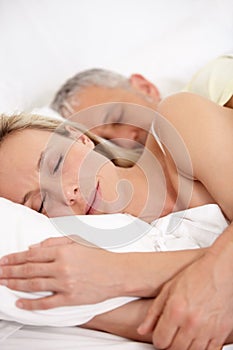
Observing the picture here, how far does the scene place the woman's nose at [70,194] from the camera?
1082 mm

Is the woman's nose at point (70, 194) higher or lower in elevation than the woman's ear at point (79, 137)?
lower

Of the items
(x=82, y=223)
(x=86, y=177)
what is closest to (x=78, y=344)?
(x=82, y=223)

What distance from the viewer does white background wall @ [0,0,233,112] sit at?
1.86m

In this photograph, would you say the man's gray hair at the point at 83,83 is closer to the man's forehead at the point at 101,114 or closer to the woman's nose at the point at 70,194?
the man's forehead at the point at 101,114

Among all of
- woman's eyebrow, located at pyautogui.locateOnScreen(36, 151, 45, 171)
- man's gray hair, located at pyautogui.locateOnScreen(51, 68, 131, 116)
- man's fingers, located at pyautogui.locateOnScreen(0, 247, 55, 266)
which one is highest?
woman's eyebrow, located at pyautogui.locateOnScreen(36, 151, 45, 171)

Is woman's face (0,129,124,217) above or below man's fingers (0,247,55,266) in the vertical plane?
above

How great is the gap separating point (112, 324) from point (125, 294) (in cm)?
7

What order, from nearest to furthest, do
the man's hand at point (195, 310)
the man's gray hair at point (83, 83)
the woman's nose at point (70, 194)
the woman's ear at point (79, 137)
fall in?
the man's hand at point (195, 310) < the woman's nose at point (70, 194) < the woman's ear at point (79, 137) < the man's gray hair at point (83, 83)

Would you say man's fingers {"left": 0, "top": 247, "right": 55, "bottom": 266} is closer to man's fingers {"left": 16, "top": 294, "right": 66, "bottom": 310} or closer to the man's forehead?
man's fingers {"left": 16, "top": 294, "right": 66, "bottom": 310}

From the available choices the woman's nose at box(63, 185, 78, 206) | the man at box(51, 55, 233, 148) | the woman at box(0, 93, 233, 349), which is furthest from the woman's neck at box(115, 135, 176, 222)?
the man at box(51, 55, 233, 148)

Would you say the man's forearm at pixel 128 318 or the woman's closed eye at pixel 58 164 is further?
the woman's closed eye at pixel 58 164

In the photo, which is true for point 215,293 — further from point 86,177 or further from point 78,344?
point 86,177

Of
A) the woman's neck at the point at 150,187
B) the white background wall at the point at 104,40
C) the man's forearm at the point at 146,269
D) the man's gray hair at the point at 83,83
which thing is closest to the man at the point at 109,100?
the man's gray hair at the point at 83,83

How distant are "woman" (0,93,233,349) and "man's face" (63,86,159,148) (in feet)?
1.46
